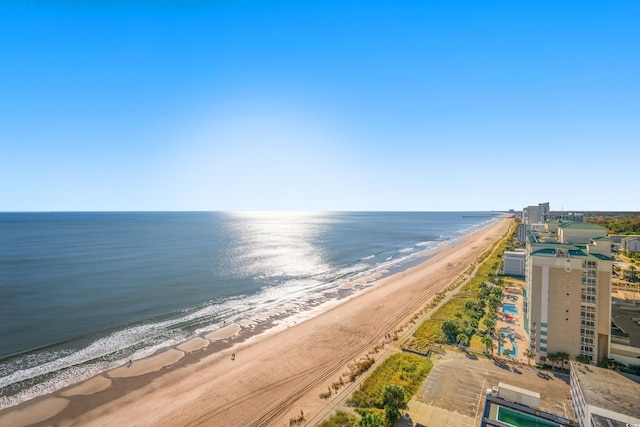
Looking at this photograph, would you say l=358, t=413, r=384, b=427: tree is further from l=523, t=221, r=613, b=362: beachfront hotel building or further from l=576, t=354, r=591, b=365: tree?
l=576, t=354, r=591, b=365: tree

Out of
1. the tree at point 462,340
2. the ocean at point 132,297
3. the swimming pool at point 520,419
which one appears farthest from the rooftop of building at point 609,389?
the ocean at point 132,297

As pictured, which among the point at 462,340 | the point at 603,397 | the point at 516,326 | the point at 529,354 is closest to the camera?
the point at 603,397

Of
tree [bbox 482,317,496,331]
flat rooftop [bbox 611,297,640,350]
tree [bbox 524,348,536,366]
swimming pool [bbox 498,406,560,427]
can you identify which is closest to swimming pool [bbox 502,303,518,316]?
tree [bbox 482,317,496,331]

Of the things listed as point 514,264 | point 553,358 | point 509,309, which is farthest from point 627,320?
point 514,264

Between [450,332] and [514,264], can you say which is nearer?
[450,332]

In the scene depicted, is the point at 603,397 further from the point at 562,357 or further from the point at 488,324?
the point at 488,324

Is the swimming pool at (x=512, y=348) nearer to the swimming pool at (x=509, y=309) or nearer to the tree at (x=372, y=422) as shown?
the swimming pool at (x=509, y=309)

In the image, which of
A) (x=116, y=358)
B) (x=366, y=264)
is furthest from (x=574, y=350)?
(x=366, y=264)

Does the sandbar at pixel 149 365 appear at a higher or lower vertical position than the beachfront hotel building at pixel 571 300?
lower
